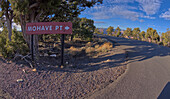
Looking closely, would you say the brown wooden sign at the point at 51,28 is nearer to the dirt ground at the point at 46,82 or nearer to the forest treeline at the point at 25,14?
the forest treeline at the point at 25,14

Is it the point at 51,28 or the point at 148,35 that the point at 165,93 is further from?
the point at 148,35

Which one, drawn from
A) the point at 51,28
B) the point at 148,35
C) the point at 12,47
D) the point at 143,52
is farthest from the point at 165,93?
the point at 148,35

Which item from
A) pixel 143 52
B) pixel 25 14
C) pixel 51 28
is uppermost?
pixel 25 14

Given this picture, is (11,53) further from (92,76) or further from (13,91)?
(92,76)

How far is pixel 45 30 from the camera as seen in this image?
597cm

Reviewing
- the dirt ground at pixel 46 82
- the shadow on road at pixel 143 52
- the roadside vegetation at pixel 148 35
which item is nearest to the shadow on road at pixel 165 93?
the dirt ground at pixel 46 82

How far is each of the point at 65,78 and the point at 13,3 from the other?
4.72 m

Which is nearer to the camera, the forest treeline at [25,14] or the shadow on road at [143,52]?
the forest treeline at [25,14]

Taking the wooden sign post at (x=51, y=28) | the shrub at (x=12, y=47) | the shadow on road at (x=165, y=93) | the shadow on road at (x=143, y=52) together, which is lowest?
the shadow on road at (x=165, y=93)

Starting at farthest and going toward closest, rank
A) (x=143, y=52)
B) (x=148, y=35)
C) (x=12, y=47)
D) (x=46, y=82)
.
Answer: (x=148, y=35) < (x=143, y=52) < (x=12, y=47) < (x=46, y=82)

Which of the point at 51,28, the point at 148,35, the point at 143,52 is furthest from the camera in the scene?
the point at 148,35

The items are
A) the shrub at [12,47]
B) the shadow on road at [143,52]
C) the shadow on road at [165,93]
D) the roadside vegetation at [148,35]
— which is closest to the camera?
the shadow on road at [165,93]

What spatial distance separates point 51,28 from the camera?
5.88 meters

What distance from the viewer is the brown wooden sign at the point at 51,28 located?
5.76 metres
